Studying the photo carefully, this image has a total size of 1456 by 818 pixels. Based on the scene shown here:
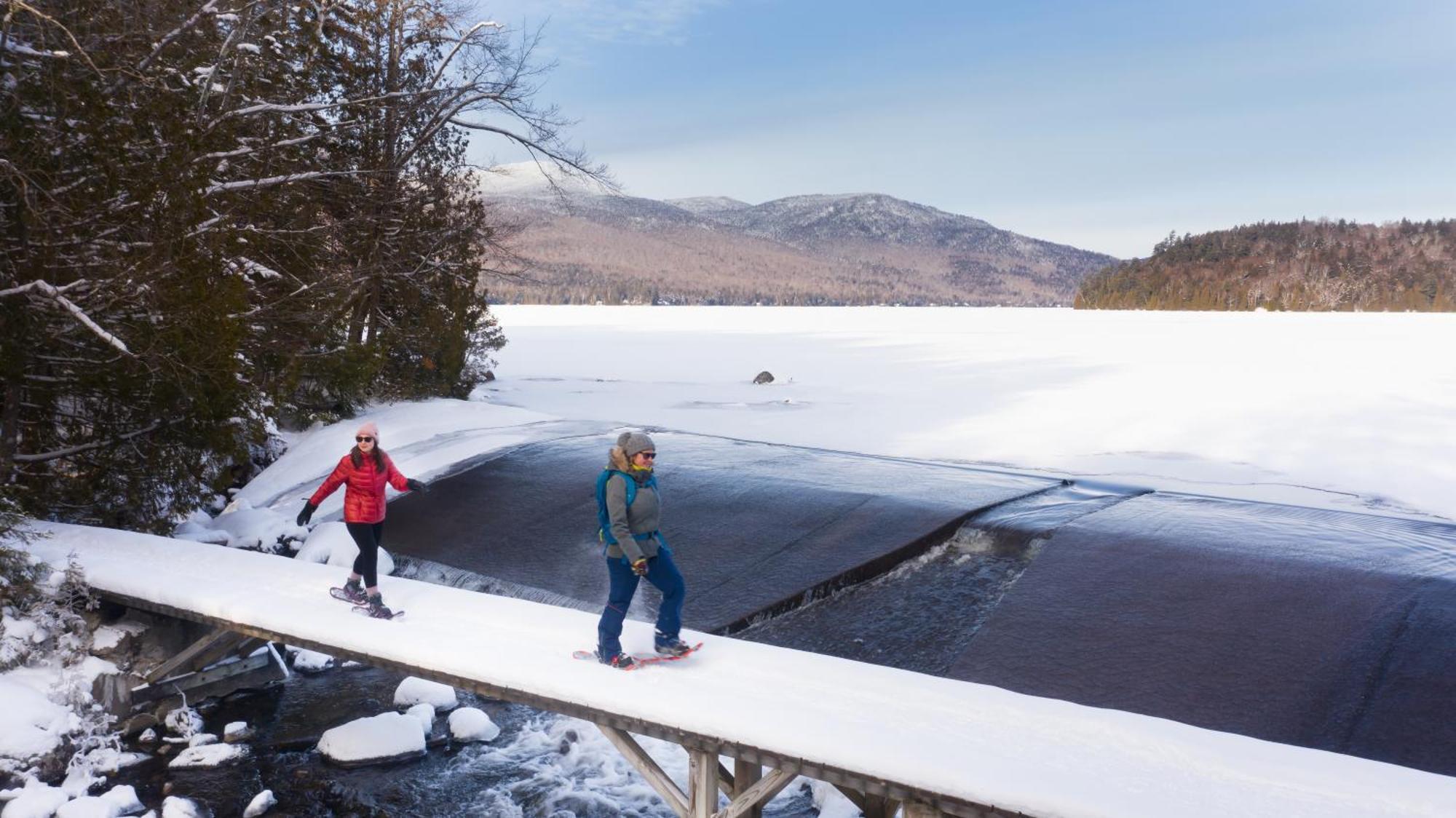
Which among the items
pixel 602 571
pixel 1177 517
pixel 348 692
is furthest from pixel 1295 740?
pixel 348 692

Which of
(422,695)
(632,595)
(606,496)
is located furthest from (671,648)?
(422,695)

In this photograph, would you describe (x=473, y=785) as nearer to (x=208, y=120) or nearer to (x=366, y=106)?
(x=208, y=120)

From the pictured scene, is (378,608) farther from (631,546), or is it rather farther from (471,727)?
(631,546)

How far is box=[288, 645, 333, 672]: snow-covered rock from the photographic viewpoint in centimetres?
1173

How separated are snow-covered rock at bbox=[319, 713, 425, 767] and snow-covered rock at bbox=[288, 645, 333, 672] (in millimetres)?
2124

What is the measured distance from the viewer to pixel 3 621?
956 centimetres

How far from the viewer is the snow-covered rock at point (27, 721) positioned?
28.6 feet

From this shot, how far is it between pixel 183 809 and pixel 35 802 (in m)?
1.16

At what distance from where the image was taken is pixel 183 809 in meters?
8.23

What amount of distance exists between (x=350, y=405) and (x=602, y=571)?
9.98 meters

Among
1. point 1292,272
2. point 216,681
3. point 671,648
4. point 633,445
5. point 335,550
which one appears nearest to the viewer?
point 633,445

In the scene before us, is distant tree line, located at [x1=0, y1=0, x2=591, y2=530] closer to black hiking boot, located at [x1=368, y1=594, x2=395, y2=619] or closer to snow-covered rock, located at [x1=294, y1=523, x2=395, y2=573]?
snow-covered rock, located at [x1=294, y1=523, x2=395, y2=573]

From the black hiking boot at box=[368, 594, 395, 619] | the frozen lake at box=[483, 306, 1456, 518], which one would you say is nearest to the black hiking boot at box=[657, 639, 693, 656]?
the black hiking boot at box=[368, 594, 395, 619]

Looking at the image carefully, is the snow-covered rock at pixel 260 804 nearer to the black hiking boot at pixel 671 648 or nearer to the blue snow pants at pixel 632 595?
the blue snow pants at pixel 632 595
